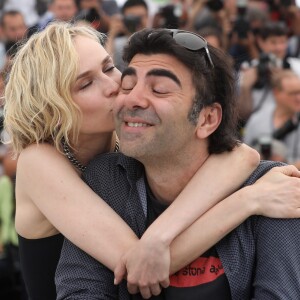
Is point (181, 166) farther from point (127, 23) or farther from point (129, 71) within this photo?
point (127, 23)

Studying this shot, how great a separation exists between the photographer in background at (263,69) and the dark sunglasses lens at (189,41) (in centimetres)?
344

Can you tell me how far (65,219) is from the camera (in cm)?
265

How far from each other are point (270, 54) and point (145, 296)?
16.3ft

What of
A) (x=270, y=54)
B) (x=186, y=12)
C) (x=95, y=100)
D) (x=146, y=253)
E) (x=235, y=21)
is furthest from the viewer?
(x=186, y=12)

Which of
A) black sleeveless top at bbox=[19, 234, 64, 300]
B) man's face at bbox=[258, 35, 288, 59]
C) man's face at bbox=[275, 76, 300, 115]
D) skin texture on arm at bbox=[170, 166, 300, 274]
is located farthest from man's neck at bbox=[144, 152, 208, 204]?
man's face at bbox=[258, 35, 288, 59]

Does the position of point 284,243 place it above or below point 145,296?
above

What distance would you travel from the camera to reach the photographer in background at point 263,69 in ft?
21.1

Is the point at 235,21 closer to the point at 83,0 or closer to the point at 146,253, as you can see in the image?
the point at 83,0

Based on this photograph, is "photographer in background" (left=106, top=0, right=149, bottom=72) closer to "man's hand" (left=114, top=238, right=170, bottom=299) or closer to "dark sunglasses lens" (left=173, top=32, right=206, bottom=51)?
"dark sunglasses lens" (left=173, top=32, right=206, bottom=51)

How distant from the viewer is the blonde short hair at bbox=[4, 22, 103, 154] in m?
2.79

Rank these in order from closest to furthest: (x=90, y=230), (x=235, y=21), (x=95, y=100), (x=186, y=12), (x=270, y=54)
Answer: (x=90, y=230)
(x=95, y=100)
(x=270, y=54)
(x=235, y=21)
(x=186, y=12)

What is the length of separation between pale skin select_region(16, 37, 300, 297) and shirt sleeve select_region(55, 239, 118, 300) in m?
0.05

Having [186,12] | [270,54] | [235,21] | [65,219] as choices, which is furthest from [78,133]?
[186,12]

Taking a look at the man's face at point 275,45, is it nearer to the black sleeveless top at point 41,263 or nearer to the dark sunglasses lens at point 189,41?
the black sleeveless top at point 41,263
